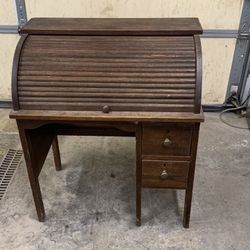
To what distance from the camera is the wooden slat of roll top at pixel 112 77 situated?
4.78ft

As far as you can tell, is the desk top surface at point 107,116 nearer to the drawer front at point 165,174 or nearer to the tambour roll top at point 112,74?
the tambour roll top at point 112,74

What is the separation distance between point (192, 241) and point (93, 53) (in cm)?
121

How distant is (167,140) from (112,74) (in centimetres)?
43

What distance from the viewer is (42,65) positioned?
1518 mm

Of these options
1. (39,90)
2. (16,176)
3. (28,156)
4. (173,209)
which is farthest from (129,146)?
(39,90)

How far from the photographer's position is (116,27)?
5.49 feet

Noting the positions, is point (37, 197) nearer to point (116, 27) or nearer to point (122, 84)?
point (122, 84)

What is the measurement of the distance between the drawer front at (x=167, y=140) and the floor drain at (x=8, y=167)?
45.9 inches

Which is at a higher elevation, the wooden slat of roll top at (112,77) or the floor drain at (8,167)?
the wooden slat of roll top at (112,77)

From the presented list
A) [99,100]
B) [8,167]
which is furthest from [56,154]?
[99,100]

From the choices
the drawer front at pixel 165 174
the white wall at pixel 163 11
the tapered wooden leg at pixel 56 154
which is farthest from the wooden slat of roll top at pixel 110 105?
→ the white wall at pixel 163 11

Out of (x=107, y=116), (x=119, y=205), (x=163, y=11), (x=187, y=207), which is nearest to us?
(x=107, y=116)

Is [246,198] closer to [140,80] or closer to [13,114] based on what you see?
[140,80]

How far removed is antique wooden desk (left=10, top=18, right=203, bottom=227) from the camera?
1.46 meters
